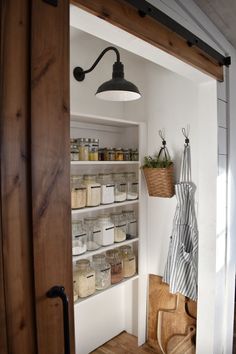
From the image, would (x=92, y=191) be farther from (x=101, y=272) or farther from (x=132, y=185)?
(x=101, y=272)

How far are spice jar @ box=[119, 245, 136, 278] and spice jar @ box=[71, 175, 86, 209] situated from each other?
603mm

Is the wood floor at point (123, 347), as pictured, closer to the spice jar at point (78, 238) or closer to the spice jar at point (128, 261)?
the spice jar at point (128, 261)

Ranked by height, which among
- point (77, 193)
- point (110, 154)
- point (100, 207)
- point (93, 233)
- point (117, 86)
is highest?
point (117, 86)

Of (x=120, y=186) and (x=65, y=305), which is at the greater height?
(x=120, y=186)

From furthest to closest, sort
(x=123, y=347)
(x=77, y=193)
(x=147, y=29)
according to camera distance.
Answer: (x=123, y=347) < (x=77, y=193) < (x=147, y=29)

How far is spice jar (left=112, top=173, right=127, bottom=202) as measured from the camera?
182cm

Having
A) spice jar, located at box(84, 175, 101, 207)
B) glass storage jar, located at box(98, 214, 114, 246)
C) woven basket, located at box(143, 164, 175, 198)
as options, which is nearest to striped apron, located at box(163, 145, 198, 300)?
woven basket, located at box(143, 164, 175, 198)

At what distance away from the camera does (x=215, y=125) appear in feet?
4.96

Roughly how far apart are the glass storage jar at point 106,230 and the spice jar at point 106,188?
13cm

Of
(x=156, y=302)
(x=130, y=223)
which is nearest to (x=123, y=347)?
(x=156, y=302)

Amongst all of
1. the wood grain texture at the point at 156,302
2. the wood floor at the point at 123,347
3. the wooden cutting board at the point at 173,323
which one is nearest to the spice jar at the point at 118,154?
the wood grain texture at the point at 156,302

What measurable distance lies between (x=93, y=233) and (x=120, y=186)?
1.30 feet

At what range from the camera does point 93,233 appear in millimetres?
1715

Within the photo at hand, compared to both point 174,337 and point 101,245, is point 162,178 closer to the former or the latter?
point 101,245
